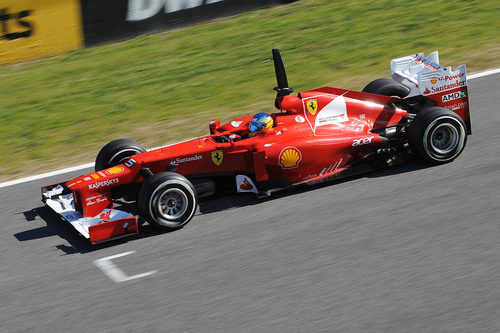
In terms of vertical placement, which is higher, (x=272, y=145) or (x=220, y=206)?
(x=272, y=145)

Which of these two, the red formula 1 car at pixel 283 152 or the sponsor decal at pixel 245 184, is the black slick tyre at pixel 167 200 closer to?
the red formula 1 car at pixel 283 152

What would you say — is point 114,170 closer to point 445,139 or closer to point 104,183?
point 104,183

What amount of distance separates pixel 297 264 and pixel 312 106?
231 centimetres

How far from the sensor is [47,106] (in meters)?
12.6

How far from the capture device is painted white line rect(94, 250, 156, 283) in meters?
6.30

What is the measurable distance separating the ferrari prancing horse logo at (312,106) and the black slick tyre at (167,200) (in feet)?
5.56

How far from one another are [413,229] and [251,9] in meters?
10.2

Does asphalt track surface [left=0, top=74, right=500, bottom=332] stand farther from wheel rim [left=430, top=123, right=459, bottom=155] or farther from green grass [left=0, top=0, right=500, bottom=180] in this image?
green grass [left=0, top=0, right=500, bottom=180]

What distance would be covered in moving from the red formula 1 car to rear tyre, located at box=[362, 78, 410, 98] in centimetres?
62

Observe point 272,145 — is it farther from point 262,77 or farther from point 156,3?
point 156,3

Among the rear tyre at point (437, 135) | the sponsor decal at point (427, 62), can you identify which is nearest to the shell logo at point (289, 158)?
the rear tyre at point (437, 135)

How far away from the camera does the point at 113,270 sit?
6.45m

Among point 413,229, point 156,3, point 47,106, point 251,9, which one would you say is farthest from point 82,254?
point 251,9

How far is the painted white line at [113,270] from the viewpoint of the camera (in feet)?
20.7
